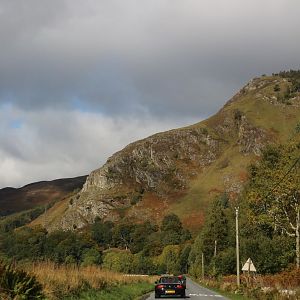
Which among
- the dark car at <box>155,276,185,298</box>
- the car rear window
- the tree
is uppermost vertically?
the tree

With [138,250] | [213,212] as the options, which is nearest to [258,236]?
[213,212]

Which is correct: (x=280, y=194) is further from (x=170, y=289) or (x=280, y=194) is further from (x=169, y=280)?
(x=170, y=289)

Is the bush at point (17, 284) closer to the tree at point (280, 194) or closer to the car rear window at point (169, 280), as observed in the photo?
the car rear window at point (169, 280)

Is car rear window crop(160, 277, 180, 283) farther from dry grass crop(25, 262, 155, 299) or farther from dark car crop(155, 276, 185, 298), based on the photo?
dry grass crop(25, 262, 155, 299)

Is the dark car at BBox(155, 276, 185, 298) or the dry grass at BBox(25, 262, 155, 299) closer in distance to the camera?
the dry grass at BBox(25, 262, 155, 299)

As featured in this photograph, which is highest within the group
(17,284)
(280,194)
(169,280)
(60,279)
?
(280,194)

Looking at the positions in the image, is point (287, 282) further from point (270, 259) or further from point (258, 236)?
point (258, 236)

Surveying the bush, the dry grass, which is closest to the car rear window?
the dry grass

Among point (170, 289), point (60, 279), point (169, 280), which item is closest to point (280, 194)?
point (169, 280)

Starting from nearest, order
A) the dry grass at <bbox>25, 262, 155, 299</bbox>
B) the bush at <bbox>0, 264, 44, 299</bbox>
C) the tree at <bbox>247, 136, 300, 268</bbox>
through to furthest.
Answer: the bush at <bbox>0, 264, 44, 299</bbox> < the dry grass at <bbox>25, 262, 155, 299</bbox> < the tree at <bbox>247, 136, 300, 268</bbox>

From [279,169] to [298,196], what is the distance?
120 inches

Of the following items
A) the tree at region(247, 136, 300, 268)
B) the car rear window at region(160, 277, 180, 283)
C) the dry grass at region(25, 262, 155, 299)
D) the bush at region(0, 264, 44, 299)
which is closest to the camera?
the bush at region(0, 264, 44, 299)

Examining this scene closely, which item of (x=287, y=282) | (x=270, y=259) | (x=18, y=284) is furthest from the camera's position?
(x=270, y=259)

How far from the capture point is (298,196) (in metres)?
49.0
